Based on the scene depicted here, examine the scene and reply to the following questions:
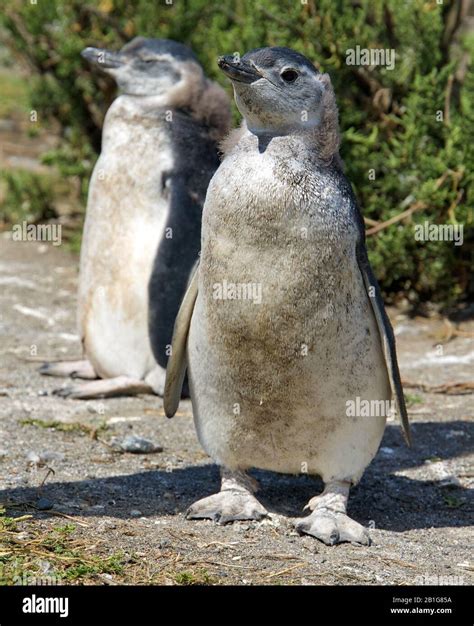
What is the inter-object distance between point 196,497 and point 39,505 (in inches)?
26.4

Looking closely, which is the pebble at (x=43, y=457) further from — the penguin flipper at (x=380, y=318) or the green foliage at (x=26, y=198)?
the green foliage at (x=26, y=198)

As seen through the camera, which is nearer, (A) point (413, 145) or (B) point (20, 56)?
(A) point (413, 145)

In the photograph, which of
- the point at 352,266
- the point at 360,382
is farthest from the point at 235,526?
the point at 352,266

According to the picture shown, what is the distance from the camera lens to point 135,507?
A: 404 cm

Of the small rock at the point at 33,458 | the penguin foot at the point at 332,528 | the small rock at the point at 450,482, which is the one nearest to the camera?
the penguin foot at the point at 332,528

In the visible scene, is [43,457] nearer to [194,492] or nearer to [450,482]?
[194,492]

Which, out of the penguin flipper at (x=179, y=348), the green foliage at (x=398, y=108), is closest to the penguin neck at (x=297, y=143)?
the penguin flipper at (x=179, y=348)

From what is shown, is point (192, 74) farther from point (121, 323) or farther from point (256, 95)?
point (256, 95)

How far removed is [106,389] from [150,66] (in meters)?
1.85

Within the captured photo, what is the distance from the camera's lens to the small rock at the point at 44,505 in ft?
12.7

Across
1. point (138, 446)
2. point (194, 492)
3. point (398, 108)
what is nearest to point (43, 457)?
point (138, 446)

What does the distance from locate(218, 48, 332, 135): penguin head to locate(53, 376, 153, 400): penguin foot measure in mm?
2273

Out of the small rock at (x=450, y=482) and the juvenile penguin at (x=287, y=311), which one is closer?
the juvenile penguin at (x=287, y=311)

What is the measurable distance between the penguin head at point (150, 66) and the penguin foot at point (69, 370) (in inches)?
59.7
